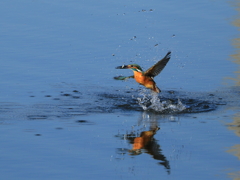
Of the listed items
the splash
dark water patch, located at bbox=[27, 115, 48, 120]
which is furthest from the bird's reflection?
dark water patch, located at bbox=[27, 115, 48, 120]

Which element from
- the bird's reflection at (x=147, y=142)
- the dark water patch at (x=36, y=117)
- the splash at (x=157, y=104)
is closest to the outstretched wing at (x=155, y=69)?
the splash at (x=157, y=104)

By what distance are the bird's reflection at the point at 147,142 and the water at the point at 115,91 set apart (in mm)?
29

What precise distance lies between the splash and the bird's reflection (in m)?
0.70

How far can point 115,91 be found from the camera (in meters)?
11.2

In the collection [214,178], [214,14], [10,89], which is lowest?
[214,178]

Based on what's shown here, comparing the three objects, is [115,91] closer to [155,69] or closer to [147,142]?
[155,69]

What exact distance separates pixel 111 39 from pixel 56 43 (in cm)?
116

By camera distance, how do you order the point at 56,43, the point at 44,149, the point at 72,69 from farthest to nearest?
the point at 56,43, the point at 72,69, the point at 44,149

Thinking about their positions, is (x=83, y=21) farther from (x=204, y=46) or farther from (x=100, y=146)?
(x=100, y=146)

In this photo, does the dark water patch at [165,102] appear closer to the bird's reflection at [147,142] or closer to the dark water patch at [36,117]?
the bird's reflection at [147,142]

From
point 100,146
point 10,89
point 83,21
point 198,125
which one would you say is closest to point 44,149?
point 100,146

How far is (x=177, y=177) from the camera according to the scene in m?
6.93

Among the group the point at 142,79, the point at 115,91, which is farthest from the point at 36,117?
the point at 115,91

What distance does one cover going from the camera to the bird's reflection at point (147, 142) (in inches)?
299
